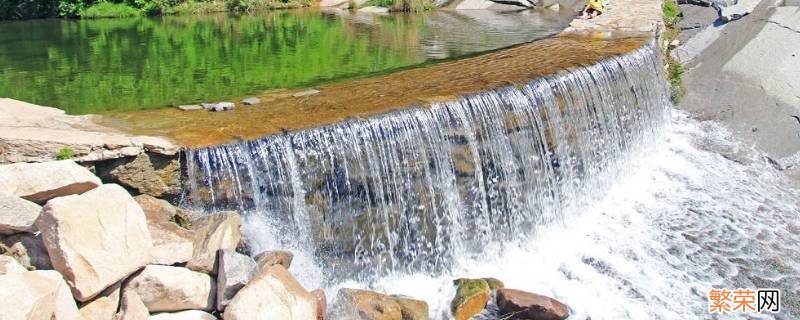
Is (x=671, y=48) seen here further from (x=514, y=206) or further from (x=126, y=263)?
(x=126, y=263)

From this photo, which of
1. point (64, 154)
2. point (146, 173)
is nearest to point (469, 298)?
point (146, 173)

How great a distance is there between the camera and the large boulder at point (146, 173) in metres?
5.35

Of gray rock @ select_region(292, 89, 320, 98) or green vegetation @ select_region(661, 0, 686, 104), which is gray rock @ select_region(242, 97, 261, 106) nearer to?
gray rock @ select_region(292, 89, 320, 98)

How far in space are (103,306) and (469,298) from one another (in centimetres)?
303

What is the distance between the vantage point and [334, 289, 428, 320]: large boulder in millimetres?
5469

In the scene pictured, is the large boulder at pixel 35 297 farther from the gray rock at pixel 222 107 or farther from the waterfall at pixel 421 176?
the gray rock at pixel 222 107

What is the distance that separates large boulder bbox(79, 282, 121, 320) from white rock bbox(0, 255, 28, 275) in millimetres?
451

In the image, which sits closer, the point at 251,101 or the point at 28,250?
the point at 28,250

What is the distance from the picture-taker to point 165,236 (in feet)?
16.6

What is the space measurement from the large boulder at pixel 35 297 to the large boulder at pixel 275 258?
63.9 inches

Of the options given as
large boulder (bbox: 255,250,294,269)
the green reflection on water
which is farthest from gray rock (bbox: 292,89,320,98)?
large boulder (bbox: 255,250,294,269)

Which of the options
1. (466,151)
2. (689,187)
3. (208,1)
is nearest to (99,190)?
(466,151)

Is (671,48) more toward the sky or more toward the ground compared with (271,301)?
more toward the sky

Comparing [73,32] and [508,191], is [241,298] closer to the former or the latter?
[508,191]
